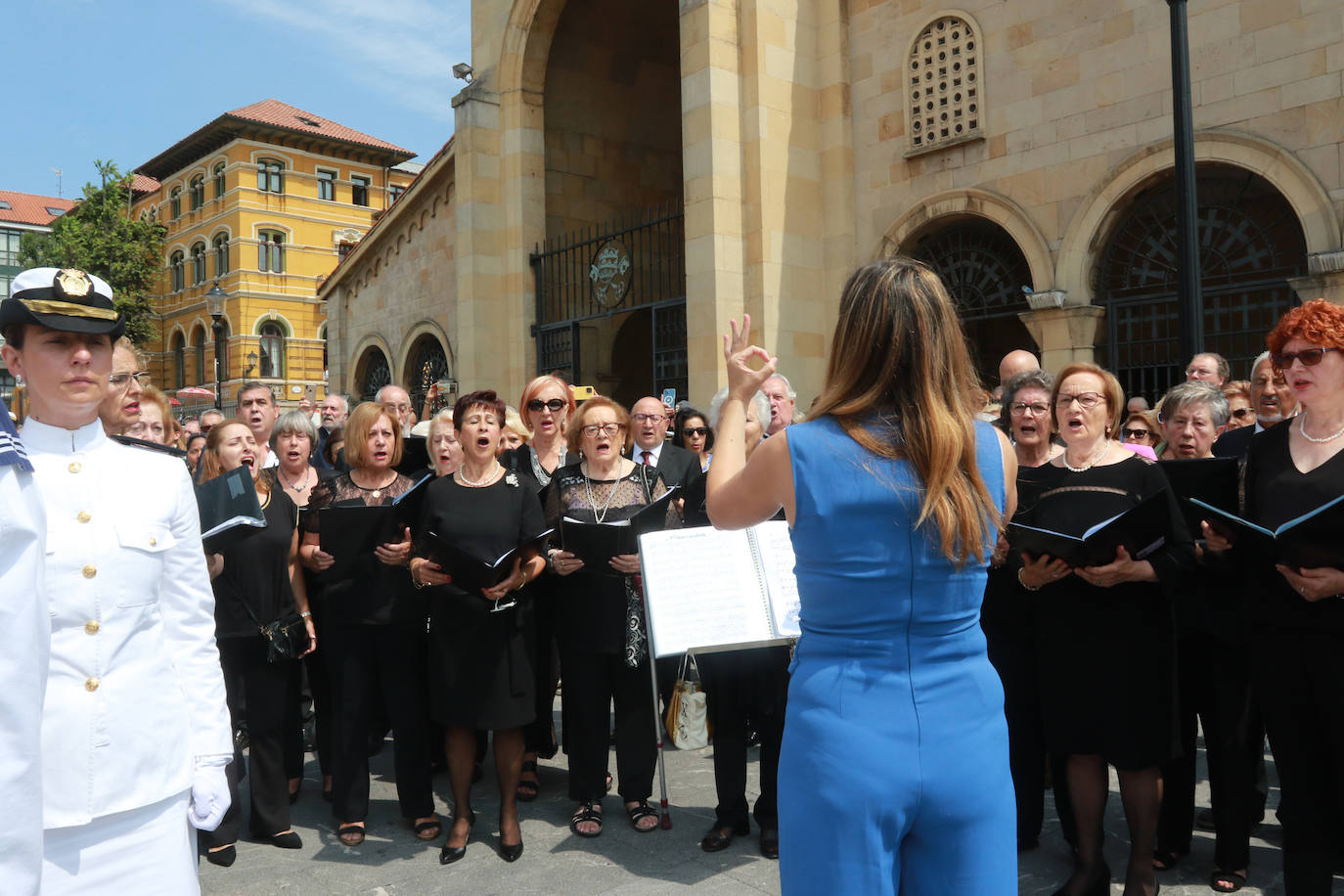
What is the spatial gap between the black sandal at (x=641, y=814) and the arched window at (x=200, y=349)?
54.6 meters

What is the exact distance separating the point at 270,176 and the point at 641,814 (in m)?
51.2

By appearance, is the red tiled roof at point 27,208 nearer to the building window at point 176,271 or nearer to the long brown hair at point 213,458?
the building window at point 176,271

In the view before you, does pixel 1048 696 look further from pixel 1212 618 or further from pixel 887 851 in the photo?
pixel 887 851

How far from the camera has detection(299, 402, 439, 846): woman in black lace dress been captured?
5188 millimetres

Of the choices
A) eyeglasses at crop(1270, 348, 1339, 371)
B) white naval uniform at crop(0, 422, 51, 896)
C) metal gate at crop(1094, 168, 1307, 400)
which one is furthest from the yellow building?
white naval uniform at crop(0, 422, 51, 896)

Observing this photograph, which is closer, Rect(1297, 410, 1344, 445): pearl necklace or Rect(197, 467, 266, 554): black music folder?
Rect(1297, 410, 1344, 445): pearl necklace

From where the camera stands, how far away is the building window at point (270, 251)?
50406 millimetres

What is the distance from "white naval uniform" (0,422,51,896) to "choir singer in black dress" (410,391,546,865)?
316 centimetres

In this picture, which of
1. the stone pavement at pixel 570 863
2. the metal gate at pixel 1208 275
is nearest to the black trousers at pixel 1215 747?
the stone pavement at pixel 570 863

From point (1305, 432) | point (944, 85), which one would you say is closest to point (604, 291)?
point (944, 85)

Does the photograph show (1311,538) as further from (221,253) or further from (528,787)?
(221,253)

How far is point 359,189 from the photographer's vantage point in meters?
52.7

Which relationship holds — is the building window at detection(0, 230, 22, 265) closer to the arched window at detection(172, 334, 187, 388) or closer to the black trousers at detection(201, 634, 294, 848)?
the arched window at detection(172, 334, 187, 388)

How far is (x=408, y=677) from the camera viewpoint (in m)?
5.30
